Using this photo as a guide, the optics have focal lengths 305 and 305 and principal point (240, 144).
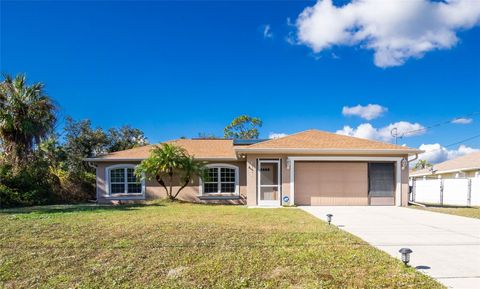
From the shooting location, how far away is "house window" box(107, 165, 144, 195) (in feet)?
56.2

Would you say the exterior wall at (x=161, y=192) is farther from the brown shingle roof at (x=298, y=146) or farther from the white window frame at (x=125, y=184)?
→ the brown shingle roof at (x=298, y=146)

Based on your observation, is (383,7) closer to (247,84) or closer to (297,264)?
(297,264)

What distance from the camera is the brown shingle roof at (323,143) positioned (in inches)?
579

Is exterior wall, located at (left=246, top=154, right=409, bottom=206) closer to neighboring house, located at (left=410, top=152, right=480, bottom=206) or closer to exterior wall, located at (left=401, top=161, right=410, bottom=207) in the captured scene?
exterior wall, located at (left=401, top=161, right=410, bottom=207)

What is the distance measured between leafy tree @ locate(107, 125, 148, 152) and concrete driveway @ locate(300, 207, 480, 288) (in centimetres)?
2288

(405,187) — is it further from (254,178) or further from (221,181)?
(221,181)

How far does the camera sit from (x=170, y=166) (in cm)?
1538

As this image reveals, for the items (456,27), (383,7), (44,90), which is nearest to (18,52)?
(44,90)

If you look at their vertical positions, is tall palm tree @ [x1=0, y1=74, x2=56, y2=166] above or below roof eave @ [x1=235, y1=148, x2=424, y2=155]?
above

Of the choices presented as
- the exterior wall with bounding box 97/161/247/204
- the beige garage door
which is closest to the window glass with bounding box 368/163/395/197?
the beige garage door

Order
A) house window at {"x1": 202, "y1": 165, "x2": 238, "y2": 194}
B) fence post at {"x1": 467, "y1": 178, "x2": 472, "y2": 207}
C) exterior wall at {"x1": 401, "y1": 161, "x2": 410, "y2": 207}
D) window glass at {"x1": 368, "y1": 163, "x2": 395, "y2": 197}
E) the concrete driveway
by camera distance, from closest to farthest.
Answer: the concrete driveway < exterior wall at {"x1": 401, "y1": 161, "x2": 410, "y2": 207} < window glass at {"x1": 368, "y1": 163, "x2": 395, "y2": 197} < fence post at {"x1": 467, "y1": 178, "x2": 472, "y2": 207} < house window at {"x1": 202, "y1": 165, "x2": 238, "y2": 194}

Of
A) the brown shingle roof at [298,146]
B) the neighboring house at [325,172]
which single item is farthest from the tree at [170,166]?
the neighboring house at [325,172]

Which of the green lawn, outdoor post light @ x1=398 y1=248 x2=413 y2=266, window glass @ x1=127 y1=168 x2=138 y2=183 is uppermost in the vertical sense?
window glass @ x1=127 y1=168 x2=138 y2=183

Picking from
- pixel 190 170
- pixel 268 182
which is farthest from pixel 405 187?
pixel 190 170
